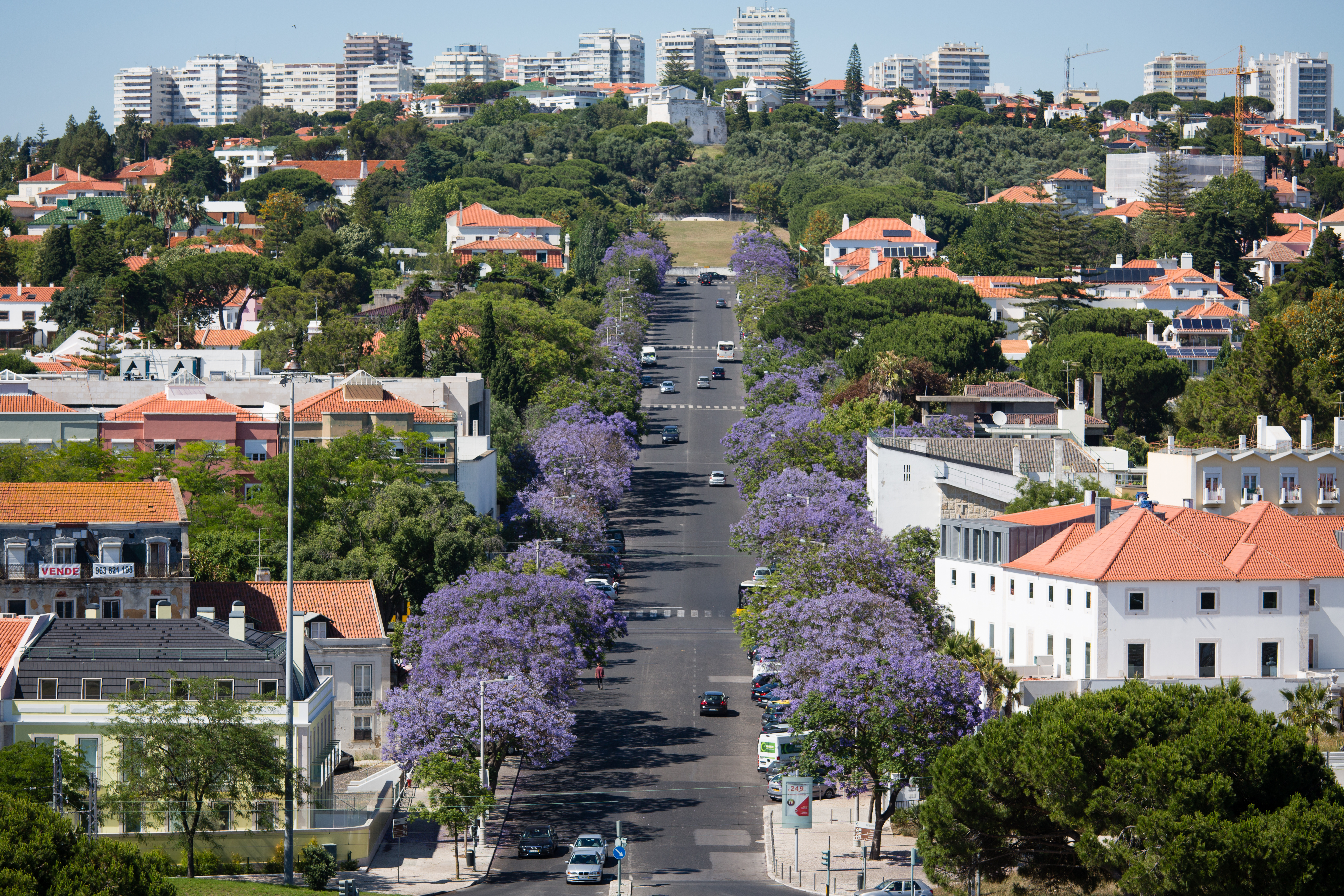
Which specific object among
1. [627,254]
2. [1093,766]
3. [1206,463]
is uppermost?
[627,254]

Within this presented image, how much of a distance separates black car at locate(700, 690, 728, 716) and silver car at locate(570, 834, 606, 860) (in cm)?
1812

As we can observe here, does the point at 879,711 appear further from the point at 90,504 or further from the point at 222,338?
the point at 222,338

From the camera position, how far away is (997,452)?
9394cm

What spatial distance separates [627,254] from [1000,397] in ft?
279

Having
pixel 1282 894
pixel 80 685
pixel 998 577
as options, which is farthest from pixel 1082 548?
pixel 80 685

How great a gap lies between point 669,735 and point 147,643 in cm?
2113

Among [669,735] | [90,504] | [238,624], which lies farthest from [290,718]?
[669,735]

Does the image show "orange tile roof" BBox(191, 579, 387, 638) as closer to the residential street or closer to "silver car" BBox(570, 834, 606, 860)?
the residential street

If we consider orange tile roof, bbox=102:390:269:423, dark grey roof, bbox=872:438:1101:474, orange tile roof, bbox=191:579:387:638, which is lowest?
orange tile roof, bbox=191:579:387:638

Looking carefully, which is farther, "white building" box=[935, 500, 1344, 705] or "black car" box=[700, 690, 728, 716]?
"black car" box=[700, 690, 728, 716]

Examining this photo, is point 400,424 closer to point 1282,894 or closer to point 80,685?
point 80,685

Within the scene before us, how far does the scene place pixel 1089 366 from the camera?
135m

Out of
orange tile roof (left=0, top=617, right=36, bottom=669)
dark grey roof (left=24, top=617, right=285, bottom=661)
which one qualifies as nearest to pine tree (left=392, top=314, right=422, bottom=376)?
dark grey roof (left=24, top=617, right=285, bottom=661)

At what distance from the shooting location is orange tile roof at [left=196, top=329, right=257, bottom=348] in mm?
149625
